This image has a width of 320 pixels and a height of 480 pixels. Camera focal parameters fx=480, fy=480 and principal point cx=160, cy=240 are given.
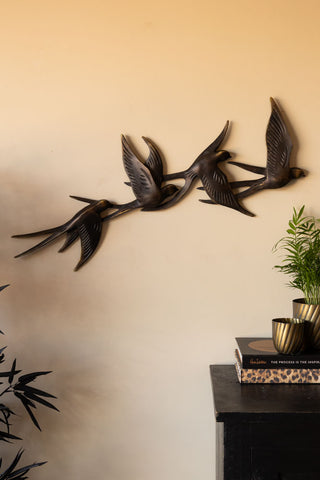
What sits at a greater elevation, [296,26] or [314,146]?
[296,26]

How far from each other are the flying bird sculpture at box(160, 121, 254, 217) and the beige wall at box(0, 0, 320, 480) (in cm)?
3

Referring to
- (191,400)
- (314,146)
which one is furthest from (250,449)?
(314,146)

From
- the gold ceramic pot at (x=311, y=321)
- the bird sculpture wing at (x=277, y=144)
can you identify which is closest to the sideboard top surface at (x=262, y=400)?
the gold ceramic pot at (x=311, y=321)

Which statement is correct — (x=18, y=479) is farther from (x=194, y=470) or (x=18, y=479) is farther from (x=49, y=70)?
(x=49, y=70)

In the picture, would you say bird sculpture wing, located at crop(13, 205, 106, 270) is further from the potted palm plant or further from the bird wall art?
the potted palm plant

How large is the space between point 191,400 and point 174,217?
0.60m

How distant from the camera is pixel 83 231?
1571 mm

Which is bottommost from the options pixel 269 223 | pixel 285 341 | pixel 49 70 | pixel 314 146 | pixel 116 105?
pixel 285 341

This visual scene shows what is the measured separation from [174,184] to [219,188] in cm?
15

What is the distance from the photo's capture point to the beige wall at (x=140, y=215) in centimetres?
154

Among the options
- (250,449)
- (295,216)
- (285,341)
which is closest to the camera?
(250,449)

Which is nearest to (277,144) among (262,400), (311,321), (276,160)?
(276,160)

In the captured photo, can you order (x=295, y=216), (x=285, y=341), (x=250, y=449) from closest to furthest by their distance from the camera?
1. (x=250, y=449)
2. (x=285, y=341)
3. (x=295, y=216)

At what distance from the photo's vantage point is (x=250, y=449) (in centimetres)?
115
